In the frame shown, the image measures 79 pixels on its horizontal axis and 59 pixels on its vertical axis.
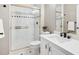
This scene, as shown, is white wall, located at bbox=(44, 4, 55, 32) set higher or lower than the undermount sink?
higher

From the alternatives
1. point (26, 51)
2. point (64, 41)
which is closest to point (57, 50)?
point (64, 41)

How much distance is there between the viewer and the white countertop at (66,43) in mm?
1548

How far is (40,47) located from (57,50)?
296 millimetres

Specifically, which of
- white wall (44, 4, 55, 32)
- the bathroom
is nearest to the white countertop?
the bathroom

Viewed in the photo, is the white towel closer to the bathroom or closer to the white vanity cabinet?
the bathroom

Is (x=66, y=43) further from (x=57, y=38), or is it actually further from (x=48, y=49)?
(x=48, y=49)

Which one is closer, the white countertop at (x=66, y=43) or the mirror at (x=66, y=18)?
the white countertop at (x=66, y=43)

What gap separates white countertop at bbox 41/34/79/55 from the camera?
1548mm

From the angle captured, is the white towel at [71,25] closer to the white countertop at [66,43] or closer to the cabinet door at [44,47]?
the white countertop at [66,43]

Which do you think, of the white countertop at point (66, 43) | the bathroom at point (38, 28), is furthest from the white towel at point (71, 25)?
the white countertop at point (66, 43)

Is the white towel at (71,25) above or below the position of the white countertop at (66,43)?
above
